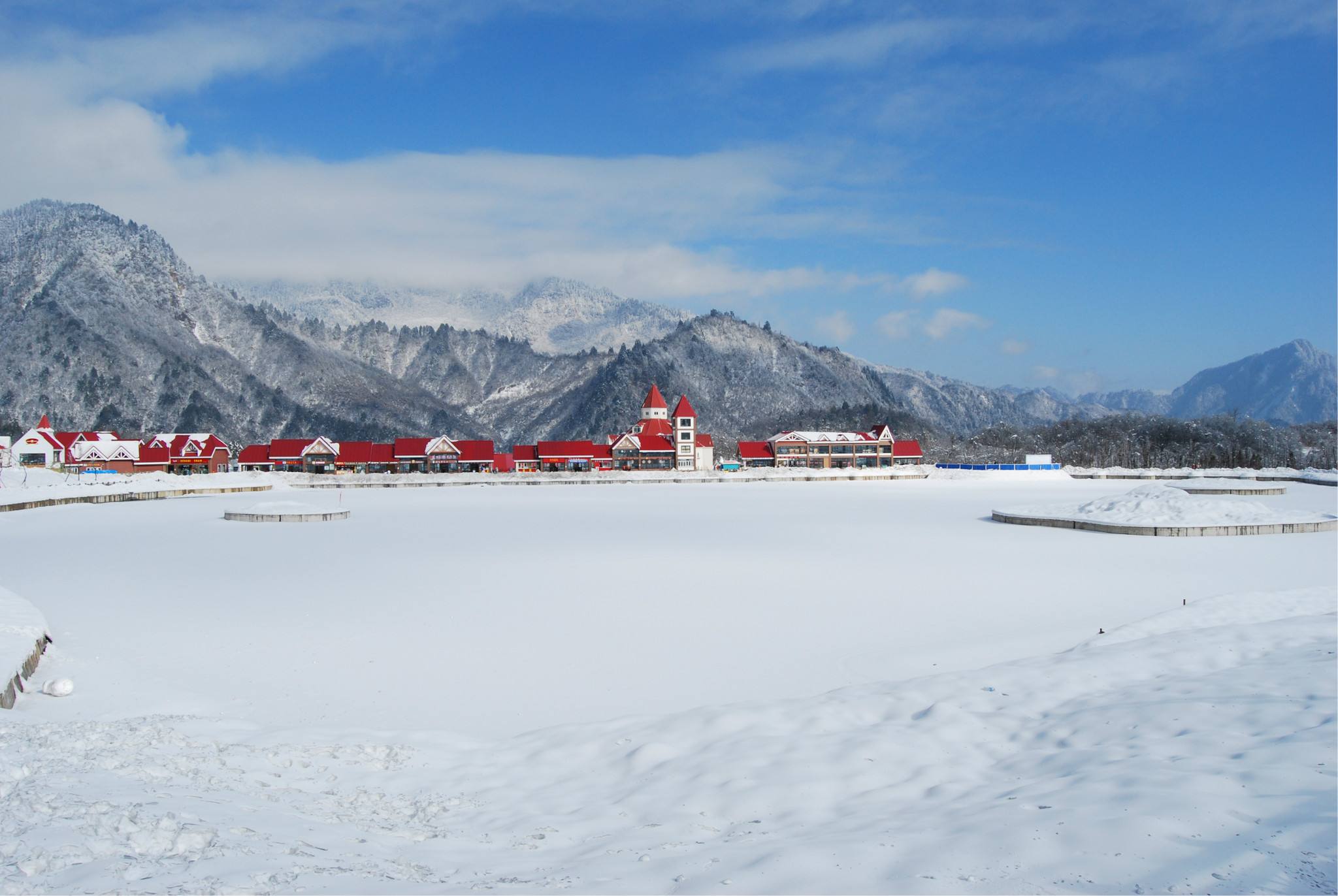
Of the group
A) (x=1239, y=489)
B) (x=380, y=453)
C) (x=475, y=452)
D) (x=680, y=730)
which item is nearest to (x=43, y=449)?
(x=380, y=453)

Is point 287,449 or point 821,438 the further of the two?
point 821,438

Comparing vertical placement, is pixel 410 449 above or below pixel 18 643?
above

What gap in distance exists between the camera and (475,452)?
106062 millimetres

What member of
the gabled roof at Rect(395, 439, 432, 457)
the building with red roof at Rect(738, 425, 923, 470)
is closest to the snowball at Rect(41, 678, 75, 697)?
the gabled roof at Rect(395, 439, 432, 457)

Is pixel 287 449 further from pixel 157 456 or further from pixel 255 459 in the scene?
pixel 157 456

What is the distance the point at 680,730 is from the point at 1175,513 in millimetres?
36327

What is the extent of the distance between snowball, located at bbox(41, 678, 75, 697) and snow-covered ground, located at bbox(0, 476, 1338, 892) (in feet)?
1.00

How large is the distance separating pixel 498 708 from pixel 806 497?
54.8m

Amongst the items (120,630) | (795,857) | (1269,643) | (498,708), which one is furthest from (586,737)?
(120,630)

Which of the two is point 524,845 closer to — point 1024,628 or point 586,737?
point 586,737

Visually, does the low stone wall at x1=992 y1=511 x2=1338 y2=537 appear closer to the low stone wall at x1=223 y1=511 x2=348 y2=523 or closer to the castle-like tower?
the low stone wall at x1=223 y1=511 x2=348 y2=523

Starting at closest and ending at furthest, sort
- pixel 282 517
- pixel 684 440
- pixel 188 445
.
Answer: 1. pixel 282 517
2. pixel 188 445
3. pixel 684 440

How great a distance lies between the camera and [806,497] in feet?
217

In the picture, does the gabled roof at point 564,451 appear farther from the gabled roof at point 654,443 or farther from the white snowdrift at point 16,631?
the white snowdrift at point 16,631
